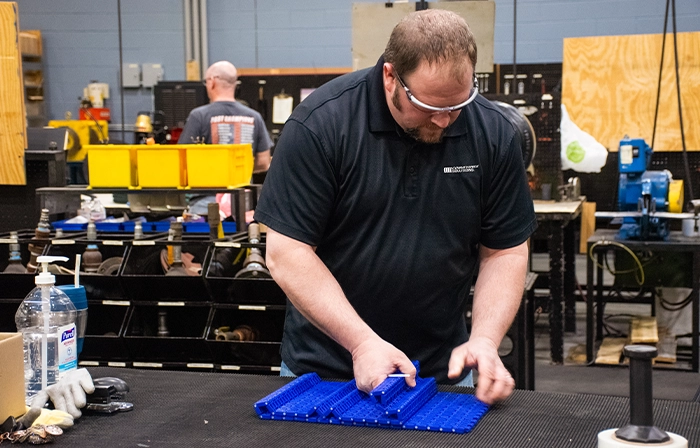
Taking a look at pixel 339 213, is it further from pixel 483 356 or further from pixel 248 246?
pixel 248 246

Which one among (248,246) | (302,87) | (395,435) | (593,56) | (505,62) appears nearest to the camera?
(395,435)

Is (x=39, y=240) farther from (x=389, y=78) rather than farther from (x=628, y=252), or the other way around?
(x=628, y=252)

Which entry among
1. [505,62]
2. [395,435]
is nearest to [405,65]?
[395,435]

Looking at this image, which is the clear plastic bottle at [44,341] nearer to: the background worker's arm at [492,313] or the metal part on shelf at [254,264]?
the background worker's arm at [492,313]

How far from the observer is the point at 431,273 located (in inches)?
64.5

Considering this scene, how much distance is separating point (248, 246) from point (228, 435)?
2.16 m

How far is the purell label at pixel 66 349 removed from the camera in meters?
1.52

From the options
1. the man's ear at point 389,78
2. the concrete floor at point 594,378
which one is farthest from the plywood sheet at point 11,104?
the man's ear at point 389,78

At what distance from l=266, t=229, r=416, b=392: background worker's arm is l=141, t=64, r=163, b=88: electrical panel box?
7.26 m

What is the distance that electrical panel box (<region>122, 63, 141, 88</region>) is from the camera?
848 centimetres

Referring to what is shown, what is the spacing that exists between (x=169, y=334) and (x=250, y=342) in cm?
49

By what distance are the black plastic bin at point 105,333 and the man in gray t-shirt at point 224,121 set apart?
1307 millimetres

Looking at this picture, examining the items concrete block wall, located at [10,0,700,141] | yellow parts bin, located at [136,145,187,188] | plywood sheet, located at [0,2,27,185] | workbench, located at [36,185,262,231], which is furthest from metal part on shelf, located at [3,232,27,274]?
concrete block wall, located at [10,0,700,141]

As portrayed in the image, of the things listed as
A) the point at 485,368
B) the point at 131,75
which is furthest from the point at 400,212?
the point at 131,75
